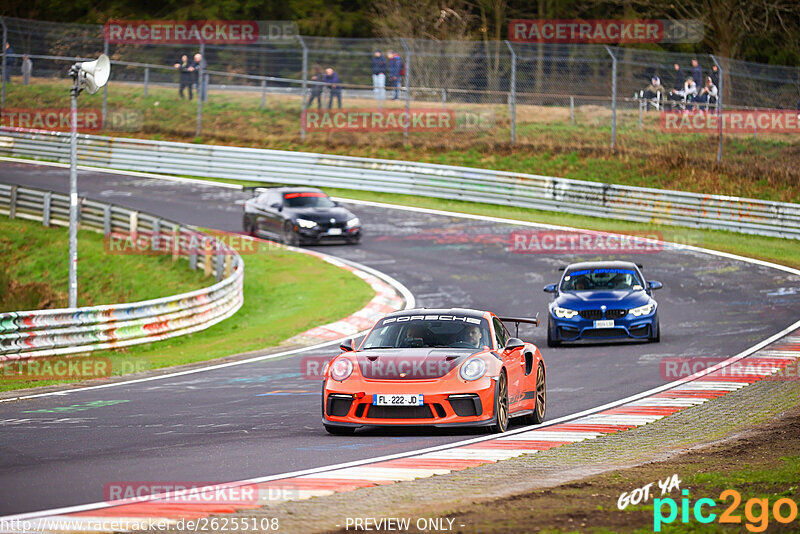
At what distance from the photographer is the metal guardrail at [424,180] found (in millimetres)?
30984

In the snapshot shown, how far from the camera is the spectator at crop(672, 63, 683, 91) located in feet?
114

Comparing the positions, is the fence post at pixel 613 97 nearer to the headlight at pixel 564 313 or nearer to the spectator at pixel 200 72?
the spectator at pixel 200 72

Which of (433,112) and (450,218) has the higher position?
(433,112)

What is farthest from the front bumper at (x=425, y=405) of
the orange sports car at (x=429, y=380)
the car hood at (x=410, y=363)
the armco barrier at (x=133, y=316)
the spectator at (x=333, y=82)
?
the spectator at (x=333, y=82)

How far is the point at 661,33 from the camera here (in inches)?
2076

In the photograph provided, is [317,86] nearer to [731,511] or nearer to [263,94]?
[263,94]

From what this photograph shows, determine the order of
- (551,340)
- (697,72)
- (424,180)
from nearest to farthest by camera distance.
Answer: (551,340) < (697,72) < (424,180)

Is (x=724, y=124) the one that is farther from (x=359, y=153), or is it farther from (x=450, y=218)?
(x=359, y=153)

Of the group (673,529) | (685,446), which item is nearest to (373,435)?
(685,446)

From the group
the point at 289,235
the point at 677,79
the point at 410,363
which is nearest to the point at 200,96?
the point at 289,235

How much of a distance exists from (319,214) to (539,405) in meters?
18.3

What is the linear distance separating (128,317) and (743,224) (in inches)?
700

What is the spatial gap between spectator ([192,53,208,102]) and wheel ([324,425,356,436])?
103 ft

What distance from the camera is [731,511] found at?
6.70 metres
